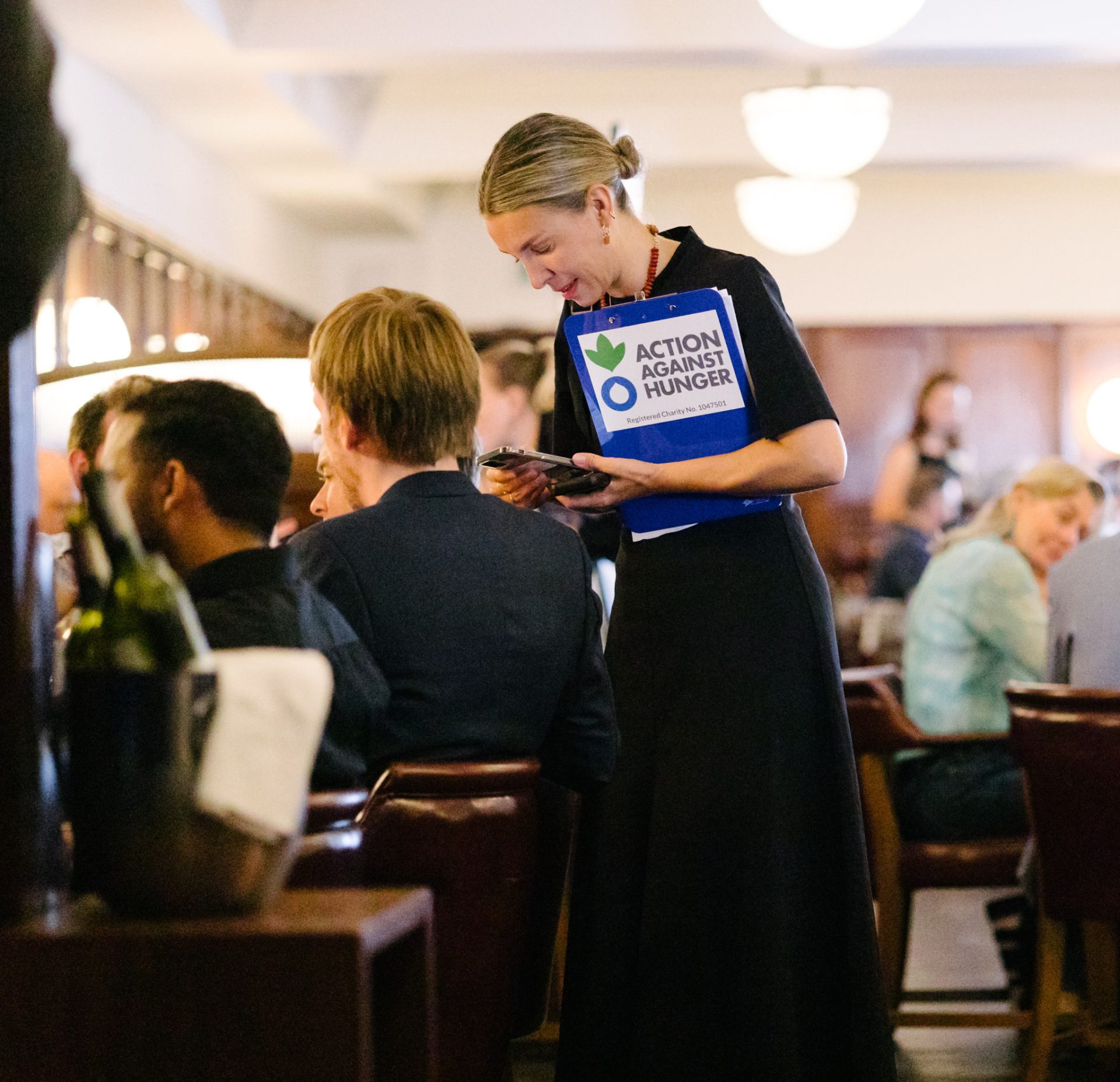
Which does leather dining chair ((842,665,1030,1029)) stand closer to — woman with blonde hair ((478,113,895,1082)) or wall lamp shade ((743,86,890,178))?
woman with blonde hair ((478,113,895,1082))

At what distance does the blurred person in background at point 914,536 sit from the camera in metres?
6.11

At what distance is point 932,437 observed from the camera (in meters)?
7.86

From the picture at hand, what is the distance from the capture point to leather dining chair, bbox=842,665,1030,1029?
2.90 meters

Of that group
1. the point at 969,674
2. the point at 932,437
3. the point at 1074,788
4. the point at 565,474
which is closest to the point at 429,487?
the point at 565,474

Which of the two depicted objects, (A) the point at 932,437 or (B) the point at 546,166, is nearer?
(B) the point at 546,166

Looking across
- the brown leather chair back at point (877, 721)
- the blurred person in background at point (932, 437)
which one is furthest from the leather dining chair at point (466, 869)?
the blurred person in background at point (932, 437)

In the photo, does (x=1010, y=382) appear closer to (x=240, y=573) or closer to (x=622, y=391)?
(x=622, y=391)

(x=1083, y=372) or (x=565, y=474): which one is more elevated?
(x=1083, y=372)

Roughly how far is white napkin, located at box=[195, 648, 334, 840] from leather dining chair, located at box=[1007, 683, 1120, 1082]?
2.00 meters

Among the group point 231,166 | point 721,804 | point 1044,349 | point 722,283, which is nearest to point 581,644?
point 721,804

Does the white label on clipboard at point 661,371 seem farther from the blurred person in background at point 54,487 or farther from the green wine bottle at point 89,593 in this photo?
the green wine bottle at point 89,593

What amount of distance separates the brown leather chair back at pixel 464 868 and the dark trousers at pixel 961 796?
1.89m

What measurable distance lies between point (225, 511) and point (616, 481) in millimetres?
726

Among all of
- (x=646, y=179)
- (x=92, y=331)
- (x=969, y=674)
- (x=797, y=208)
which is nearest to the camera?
(x=969, y=674)
